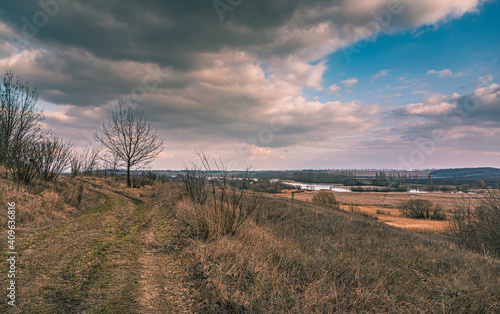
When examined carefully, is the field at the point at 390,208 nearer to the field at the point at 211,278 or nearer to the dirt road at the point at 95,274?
the field at the point at 211,278

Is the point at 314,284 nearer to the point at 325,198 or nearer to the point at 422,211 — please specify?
the point at 325,198

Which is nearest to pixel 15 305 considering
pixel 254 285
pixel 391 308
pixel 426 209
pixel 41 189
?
pixel 254 285

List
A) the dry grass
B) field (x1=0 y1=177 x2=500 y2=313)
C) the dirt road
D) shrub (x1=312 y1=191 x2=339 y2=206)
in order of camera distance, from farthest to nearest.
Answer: shrub (x1=312 y1=191 x2=339 y2=206), the dry grass, field (x1=0 y1=177 x2=500 y2=313), the dirt road

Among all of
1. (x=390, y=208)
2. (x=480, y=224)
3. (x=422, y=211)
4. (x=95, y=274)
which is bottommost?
(x=390, y=208)

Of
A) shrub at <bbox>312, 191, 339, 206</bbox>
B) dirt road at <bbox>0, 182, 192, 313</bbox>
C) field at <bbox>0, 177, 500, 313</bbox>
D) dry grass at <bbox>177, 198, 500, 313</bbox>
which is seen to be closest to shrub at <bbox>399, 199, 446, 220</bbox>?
shrub at <bbox>312, 191, 339, 206</bbox>

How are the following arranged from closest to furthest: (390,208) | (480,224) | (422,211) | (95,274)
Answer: (95,274)
(480,224)
(422,211)
(390,208)

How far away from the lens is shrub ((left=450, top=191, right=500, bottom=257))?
10648mm

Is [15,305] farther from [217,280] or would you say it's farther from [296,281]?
[296,281]

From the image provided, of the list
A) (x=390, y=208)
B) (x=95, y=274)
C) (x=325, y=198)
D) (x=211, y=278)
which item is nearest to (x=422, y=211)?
(x=390, y=208)

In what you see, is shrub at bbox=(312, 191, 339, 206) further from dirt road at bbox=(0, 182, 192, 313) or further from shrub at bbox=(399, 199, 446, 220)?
dirt road at bbox=(0, 182, 192, 313)

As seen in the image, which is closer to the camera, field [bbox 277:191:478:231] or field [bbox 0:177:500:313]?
field [bbox 0:177:500:313]

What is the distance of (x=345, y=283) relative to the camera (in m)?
4.07

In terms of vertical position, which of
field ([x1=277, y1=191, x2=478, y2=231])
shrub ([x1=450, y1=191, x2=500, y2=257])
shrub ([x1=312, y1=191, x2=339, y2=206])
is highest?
shrub ([x1=450, y1=191, x2=500, y2=257])

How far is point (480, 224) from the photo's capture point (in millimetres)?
11680
